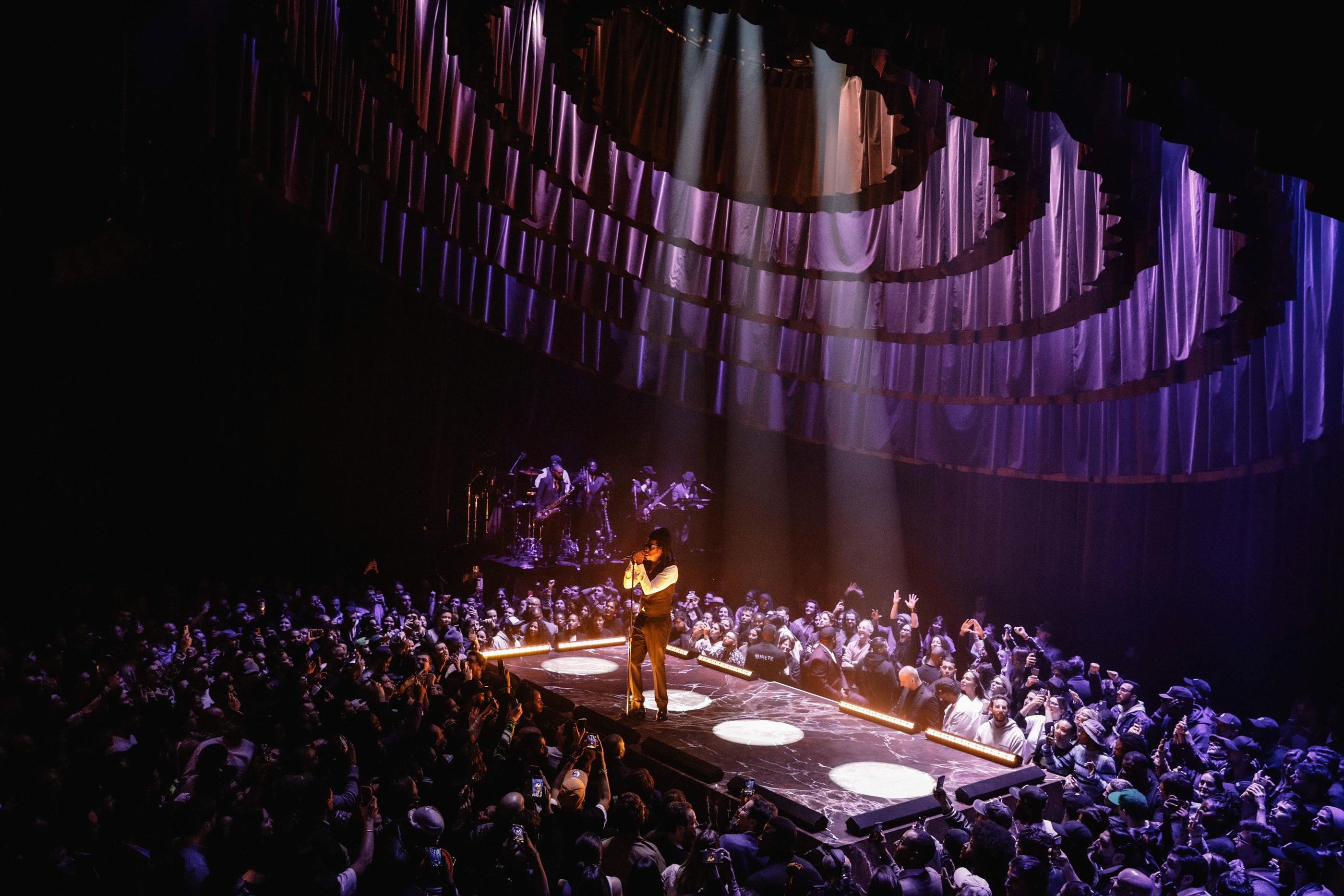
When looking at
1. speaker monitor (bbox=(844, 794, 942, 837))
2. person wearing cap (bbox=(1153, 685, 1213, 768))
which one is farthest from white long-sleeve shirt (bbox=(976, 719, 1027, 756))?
speaker monitor (bbox=(844, 794, 942, 837))

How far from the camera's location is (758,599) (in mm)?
14117

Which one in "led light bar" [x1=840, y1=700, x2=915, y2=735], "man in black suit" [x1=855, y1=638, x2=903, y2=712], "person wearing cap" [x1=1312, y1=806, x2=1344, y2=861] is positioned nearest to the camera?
"person wearing cap" [x1=1312, y1=806, x2=1344, y2=861]

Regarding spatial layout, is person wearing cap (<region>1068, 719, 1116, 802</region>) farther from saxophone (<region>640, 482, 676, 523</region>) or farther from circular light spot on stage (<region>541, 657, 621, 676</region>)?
saxophone (<region>640, 482, 676, 523</region>)

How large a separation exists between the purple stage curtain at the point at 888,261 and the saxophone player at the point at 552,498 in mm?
2698

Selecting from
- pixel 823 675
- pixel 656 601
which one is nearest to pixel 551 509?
pixel 823 675

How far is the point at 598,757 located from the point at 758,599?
926 cm

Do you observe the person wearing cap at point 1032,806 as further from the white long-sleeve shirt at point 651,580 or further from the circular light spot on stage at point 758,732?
the white long-sleeve shirt at point 651,580

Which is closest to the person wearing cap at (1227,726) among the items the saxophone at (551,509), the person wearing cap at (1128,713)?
the person wearing cap at (1128,713)

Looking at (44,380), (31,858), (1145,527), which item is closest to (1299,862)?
(31,858)

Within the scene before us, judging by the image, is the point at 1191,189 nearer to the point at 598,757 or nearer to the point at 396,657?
the point at 598,757

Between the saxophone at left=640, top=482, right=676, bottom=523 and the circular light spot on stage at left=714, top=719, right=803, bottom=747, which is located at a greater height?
the saxophone at left=640, top=482, right=676, bottom=523

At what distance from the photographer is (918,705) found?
7.71m

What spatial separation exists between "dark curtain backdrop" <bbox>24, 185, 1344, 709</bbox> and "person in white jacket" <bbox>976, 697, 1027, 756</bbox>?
5.74 meters

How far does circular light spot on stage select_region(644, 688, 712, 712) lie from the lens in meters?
7.81
